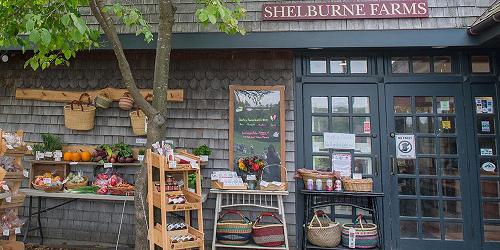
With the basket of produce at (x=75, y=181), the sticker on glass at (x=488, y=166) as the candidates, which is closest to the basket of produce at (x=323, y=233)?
the sticker on glass at (x=488, y=166)

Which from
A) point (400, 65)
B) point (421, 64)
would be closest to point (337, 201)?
point (400, 65)

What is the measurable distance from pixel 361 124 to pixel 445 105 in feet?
3.69

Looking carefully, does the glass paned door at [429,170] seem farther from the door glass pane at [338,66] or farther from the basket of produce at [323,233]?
the basket of produce at [323,233]

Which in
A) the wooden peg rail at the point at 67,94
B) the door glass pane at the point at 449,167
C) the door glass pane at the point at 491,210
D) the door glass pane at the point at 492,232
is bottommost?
the door glass pane at the point at 492,232

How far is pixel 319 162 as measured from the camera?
4.47 m

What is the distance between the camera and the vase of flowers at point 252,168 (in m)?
4.27

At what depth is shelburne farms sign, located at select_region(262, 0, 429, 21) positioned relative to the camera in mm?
4328

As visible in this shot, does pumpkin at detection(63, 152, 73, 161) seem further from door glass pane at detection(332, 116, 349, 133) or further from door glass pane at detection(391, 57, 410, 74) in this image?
door glass pane at detection(391, 57, 410, 74)

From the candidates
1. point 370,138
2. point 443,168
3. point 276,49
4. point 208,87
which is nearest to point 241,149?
point 208,87

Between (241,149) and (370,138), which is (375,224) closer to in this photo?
(370,138)

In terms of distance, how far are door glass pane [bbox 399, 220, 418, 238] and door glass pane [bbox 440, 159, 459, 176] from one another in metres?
0.77

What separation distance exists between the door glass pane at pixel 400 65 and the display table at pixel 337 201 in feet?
5.64

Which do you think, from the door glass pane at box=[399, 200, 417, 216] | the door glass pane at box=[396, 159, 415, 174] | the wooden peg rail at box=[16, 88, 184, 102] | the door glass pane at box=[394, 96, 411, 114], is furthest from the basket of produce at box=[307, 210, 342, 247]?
the wooden peg rail at box=[16, 88, 184, 102]

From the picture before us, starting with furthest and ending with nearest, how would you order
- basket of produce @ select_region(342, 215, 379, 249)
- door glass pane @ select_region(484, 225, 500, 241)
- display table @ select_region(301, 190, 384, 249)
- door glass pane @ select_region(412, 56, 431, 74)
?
door glass pane @ select_region(412, 56, 431, 74) < door glass pane @ select_region(484, 225, 500, 241) < display table @ select_region(301, 190, 384, 249) < basket of produce @ select_region(342, 215, 379, 249)
